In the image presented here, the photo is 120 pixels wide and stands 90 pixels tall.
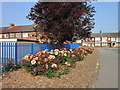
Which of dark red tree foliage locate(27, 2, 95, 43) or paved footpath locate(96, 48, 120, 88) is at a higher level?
dark red tree foliage locate(27, 2, 95, 43)

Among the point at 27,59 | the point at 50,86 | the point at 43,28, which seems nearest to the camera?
the point at 50,86

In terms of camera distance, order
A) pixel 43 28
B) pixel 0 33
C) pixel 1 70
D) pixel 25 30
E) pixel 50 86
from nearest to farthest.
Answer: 1. pixel 50 86
2. pixel 1 70
3. pixel 43 28
4. pixel 25 30
5. pixel 0 33

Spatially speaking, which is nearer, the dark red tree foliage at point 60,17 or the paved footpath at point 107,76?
the paved footpath at point 107,76

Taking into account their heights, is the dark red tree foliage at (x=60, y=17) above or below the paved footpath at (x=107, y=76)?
above

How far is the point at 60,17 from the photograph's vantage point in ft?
26.7

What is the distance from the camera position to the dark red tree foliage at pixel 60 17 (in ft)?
24.8

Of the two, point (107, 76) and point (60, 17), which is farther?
point (60, 17)

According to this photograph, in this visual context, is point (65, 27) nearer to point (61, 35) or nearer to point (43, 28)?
point (61, 35)

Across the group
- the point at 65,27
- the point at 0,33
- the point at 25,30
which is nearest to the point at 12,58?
the point at 65,27

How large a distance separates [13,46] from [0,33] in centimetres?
3671

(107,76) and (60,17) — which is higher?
(60,17)

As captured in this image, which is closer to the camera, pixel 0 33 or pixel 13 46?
pixel 13 46

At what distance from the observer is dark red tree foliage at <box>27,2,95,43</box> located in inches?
298

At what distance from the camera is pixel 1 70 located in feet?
17.2
